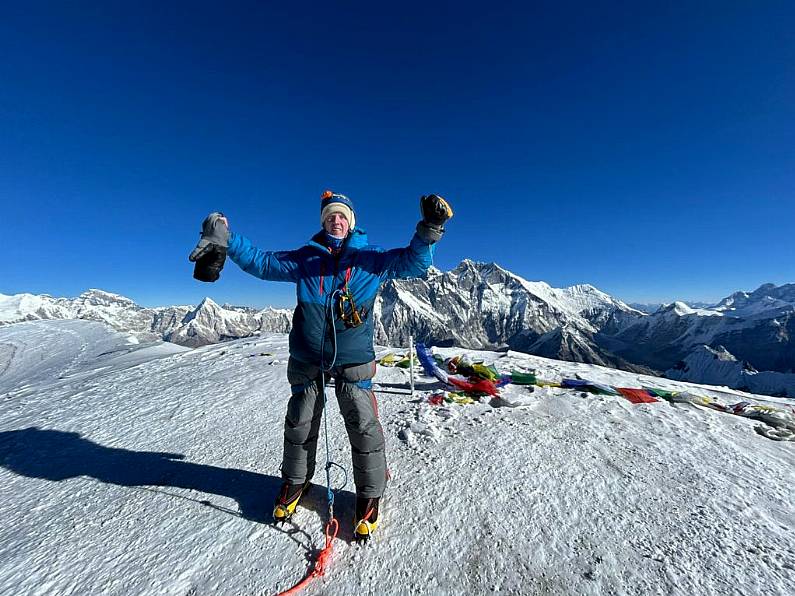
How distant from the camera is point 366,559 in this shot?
10.3 ft

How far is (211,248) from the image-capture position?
3.56 metres

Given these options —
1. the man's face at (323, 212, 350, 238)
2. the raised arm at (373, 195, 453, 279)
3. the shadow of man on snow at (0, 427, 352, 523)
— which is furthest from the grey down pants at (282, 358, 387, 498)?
the man's face at (323, 212, 350, 238)

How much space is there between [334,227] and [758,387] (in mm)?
200101

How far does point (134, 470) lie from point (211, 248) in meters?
3.81

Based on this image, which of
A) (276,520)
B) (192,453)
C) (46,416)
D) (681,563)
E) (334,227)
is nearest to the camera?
(681,563)

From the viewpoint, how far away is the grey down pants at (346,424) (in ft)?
11.9

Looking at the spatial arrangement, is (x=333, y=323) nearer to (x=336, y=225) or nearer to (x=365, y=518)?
(x=336, y=225)

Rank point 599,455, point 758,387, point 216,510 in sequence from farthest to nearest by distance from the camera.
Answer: point 758,387
point 599,455
point 216,510

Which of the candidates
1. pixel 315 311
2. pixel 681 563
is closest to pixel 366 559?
pixel 315 311

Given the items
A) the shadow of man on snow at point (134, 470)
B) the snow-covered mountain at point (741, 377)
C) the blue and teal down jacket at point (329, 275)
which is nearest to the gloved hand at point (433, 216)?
the blue and teal down jacket at point (329, 275)

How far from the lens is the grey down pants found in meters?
3.63

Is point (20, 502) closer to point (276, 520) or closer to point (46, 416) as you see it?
point (276, 520)

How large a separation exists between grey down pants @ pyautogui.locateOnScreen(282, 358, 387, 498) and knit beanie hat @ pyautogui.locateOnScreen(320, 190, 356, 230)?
1859mm

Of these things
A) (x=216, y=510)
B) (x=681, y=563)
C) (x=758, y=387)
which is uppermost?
(x=681, y=563)
